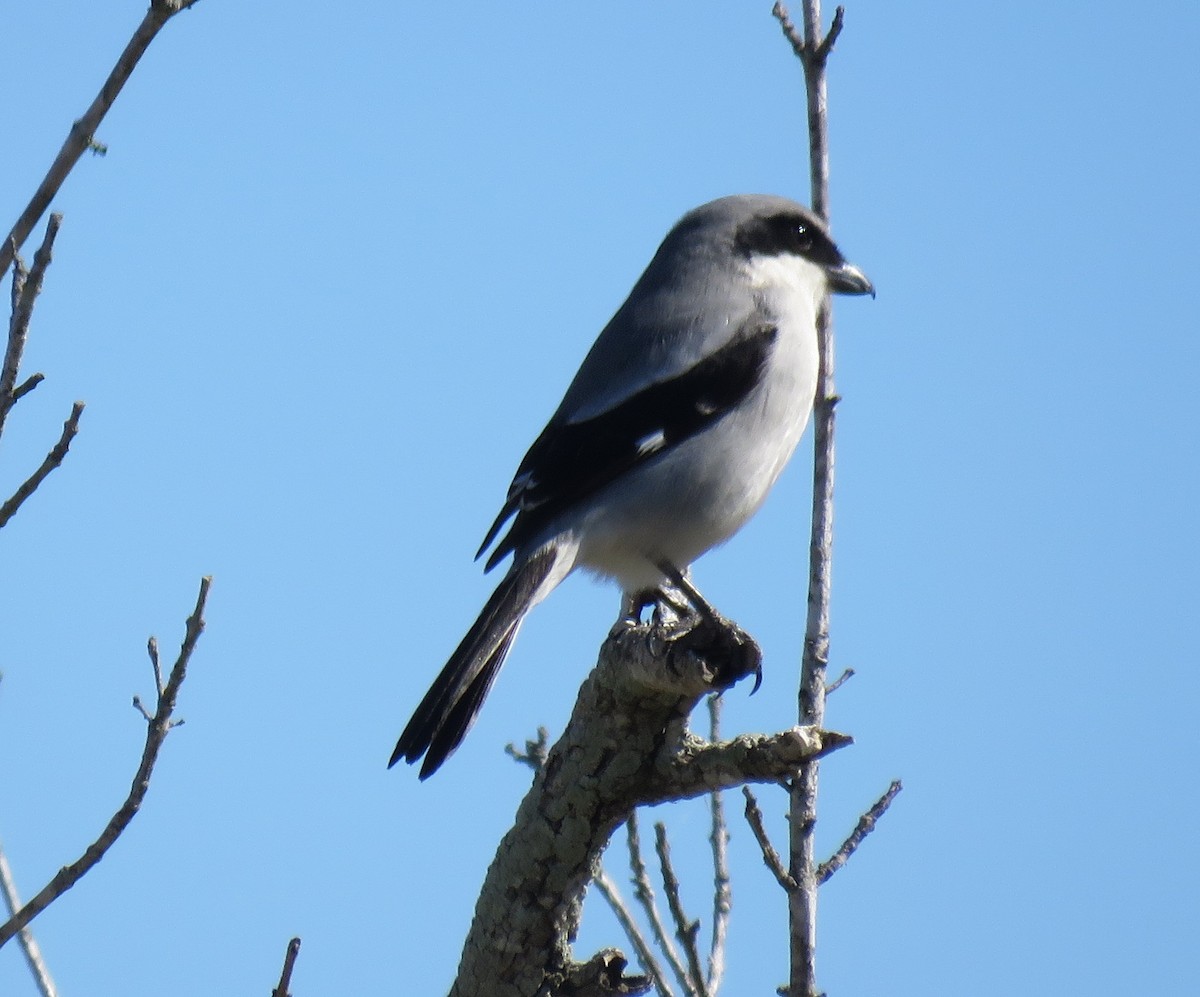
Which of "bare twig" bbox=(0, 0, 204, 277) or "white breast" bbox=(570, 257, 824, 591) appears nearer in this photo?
"bare twig" bbox=(0, 0, 204, 277)

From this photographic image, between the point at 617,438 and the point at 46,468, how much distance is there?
5.94 feet

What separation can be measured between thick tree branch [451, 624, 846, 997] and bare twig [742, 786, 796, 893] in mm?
184

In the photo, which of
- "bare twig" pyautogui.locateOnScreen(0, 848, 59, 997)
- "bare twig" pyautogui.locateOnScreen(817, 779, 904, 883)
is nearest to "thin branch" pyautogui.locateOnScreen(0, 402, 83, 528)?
"bare twig" pyautogui.locateOnScreen(0, 848, 59, 997)

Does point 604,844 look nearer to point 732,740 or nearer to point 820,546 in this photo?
point 732,740

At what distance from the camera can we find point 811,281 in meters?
4.86

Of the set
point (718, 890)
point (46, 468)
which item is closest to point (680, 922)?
point (718, 890)

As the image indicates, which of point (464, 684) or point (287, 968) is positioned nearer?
point (287, 968)

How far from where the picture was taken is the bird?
390 centimetres

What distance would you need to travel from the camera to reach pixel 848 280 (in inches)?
195

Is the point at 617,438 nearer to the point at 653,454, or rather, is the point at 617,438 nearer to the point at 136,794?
the point at 653,454

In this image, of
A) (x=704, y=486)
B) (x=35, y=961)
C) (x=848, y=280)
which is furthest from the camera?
(x=848, y=280)

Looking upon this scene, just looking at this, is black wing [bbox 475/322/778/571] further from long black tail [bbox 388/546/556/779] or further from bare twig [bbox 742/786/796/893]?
bare twig [bbox 742/786/796/893]

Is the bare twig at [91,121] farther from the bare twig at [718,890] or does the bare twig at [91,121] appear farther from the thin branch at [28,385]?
the bare twig at [718,890]

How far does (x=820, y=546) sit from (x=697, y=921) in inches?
36.3
